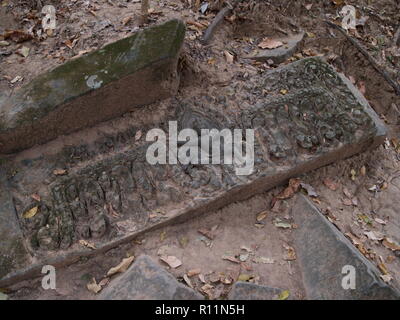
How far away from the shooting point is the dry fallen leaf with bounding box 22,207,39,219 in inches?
118

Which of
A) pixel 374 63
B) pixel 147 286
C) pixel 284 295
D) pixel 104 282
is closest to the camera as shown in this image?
pixel 147 286

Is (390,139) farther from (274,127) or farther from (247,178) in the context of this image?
(247,178)

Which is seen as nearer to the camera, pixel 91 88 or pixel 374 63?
pixel 91 88

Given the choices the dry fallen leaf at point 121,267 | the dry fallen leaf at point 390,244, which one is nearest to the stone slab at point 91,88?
the dry fallen leaf at point 121,267

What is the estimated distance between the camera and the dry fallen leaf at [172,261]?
9.62ft

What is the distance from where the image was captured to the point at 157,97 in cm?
354

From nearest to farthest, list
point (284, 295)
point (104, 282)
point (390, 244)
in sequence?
point (284, 295)
point (104, 282)
point (390, 244)

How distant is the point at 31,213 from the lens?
3025 mm

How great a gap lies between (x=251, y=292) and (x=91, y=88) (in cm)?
187

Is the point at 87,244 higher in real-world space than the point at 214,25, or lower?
lower

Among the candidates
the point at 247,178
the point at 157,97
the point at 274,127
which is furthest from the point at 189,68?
the point at 247,178

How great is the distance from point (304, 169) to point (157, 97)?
53.7 inches

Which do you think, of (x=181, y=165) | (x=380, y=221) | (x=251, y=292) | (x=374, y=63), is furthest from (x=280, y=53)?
(x=251, y=292)

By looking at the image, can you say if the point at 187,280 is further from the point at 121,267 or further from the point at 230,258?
the point at 121,267
